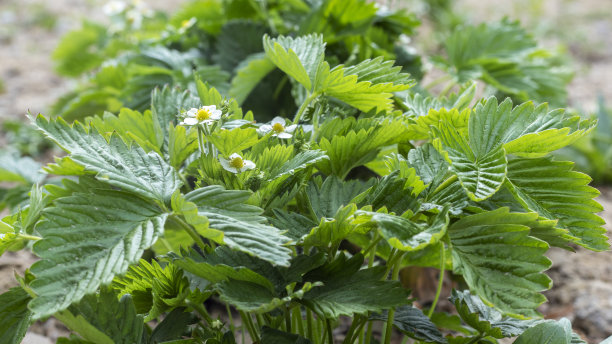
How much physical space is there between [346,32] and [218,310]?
76 centimetres

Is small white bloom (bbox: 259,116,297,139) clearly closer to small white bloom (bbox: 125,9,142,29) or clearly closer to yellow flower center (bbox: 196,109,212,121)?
yellow flower center (bbox: 196,109,212,121)

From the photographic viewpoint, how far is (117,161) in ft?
2.39

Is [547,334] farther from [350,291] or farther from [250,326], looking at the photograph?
[250,326]

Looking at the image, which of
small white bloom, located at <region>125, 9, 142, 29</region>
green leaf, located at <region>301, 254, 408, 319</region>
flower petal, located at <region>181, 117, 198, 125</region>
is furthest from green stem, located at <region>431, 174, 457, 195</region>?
small white bloom, located at <region>125, 9, 142, 29</region>

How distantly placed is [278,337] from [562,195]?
1.41ft

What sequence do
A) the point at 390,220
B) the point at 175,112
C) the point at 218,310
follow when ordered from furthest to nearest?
the point at 218,310
the point at 175,112
the point at 390,220

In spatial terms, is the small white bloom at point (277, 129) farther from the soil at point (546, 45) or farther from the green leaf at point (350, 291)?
the soil at point (546, 45)

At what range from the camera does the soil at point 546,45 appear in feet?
4.27

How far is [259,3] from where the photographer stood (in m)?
1.66

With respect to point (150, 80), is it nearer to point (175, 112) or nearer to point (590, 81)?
point (175, 112)

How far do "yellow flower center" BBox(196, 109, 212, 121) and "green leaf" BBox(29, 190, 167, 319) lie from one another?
13cm

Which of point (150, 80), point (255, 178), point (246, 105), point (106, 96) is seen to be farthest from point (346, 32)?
point (255, 178)

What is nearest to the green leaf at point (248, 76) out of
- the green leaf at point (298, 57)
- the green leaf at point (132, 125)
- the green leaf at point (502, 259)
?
the green leaf at point (298, 57)

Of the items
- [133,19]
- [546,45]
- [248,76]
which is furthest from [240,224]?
[546,45]
